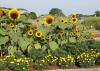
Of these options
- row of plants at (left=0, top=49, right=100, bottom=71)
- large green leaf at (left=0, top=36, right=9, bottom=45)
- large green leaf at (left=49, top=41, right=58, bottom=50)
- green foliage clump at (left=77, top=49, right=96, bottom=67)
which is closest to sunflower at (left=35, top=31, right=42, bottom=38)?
large green leaf at (left=49, top=41, right=58, bottom=50)

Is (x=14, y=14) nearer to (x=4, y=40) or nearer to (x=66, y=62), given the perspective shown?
(x=4, y=40)

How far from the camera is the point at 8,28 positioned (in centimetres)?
973

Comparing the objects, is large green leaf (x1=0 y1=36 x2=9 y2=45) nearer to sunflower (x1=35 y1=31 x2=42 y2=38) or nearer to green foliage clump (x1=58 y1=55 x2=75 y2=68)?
sunflower (x1=35 y1=31 x2=42 y2=38)

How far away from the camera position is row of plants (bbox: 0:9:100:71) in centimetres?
918

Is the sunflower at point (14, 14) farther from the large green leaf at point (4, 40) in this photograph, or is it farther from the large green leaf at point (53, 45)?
the large green leaf at point (53, 45)

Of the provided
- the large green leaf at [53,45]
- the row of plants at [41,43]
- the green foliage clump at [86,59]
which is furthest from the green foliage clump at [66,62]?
the large green leaf at [53,45]

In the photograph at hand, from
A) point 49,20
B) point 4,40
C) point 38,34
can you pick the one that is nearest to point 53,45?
point 38,34

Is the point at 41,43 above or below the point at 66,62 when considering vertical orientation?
above

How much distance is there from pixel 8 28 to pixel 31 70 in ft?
4.90

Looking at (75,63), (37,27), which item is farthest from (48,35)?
(75,63)

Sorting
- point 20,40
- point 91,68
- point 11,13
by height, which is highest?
point 11,13

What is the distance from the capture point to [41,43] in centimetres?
975

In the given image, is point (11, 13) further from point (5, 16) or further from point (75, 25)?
point (75, 25)

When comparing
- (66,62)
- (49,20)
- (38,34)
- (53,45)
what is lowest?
(66,62)
